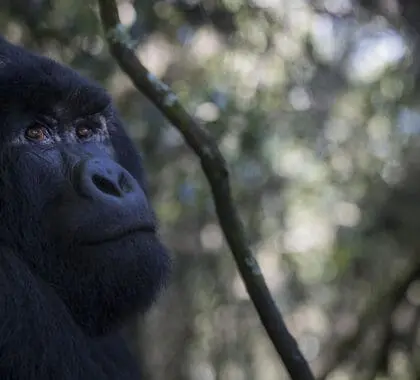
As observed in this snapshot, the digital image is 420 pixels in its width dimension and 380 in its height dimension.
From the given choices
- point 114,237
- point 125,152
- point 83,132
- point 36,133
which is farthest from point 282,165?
point 114,237

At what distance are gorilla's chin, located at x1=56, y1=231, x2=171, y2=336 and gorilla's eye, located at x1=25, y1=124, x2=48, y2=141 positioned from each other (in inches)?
16.2

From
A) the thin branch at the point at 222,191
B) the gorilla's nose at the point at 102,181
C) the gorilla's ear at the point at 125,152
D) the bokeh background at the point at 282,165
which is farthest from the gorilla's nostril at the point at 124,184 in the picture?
the bokeh background at the point at 282,165

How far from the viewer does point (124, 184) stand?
2850mm

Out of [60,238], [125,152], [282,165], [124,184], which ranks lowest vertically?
[282,165]

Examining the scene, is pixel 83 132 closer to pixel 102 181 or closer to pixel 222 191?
pixel 102 181

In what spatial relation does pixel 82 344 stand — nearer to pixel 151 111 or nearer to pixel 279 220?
pixel 151 111

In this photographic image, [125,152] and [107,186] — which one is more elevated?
[107,186]

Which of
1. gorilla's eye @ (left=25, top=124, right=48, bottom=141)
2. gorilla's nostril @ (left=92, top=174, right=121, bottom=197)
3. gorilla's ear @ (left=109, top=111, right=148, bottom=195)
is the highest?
gorilla's nostril @ (left=92, top=174, right=121, bottom=197)

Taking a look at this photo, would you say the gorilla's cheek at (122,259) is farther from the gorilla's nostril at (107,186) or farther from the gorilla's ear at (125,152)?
the gorilla's ear at (125,152)

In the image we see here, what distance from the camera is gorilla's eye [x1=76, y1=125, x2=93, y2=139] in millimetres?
3109

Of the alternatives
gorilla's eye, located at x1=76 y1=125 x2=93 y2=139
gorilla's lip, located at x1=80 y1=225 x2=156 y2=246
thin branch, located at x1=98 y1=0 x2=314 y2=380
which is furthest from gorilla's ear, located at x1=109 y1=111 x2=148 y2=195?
gorilla's lip, located at x1=80 y1=225 x2=156 y2=246

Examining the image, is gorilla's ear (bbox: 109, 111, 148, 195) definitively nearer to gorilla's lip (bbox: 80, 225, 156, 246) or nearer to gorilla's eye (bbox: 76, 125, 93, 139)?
gorilla's eye (bbox: 76, 125, 93, 139)

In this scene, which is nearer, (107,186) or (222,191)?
(107,186)

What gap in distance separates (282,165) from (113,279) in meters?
4.55
